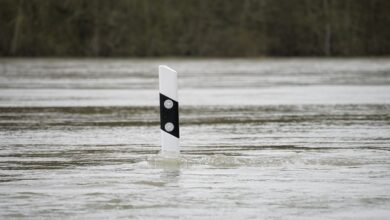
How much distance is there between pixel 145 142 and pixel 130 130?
6.54 feet

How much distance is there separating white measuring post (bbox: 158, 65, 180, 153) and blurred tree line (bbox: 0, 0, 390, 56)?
2432 inches

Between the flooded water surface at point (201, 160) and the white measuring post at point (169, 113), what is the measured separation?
20 centimetres

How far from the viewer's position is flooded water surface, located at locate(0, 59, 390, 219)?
7.40 meters

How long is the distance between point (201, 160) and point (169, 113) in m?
0.62

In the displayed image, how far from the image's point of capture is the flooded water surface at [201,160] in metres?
7.40

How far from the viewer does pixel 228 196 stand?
7.89 m

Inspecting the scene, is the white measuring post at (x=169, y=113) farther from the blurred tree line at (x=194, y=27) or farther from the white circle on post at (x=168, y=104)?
the blurred tree line at (x=194, y=27)

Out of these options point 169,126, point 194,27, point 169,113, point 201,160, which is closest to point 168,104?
point 169,113

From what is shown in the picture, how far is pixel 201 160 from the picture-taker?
34.7 feet

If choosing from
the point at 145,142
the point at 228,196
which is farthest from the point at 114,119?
the point at 228,196

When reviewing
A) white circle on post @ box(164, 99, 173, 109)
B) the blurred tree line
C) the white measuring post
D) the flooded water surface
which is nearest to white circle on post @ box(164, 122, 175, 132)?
the white measuring post

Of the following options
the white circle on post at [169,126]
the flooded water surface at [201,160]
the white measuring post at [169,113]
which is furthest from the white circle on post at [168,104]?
the flooded water surface at [201,160]

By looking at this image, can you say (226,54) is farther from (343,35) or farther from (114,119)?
(114,119)

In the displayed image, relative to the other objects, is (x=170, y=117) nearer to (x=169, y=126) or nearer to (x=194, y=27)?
(x=169, y=126)
